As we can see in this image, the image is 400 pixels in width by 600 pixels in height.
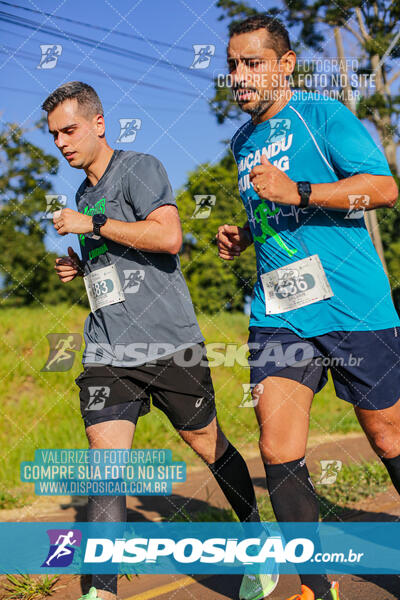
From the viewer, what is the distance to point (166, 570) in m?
3.50

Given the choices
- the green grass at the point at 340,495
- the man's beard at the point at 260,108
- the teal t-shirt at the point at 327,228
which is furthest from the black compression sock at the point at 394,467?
the green grass at the point at 340,495

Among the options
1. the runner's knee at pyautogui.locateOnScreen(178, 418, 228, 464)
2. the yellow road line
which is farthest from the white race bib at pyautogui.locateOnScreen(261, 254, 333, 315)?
A: the yellow road line

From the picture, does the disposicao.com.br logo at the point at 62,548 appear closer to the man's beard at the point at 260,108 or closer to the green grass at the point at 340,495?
the green grass at the point at 340,495

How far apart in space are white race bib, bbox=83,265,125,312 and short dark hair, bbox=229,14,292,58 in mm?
1176

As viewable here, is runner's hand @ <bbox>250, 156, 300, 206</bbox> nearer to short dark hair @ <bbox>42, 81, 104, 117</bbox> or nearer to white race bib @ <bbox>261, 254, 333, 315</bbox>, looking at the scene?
white race bib @ <bbox>261, 254, 333, 315</bbox>

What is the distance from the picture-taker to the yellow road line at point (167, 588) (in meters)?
3.17

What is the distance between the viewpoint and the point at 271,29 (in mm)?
2752

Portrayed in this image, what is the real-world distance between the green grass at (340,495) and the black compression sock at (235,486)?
1133mm

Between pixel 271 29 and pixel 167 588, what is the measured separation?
8.70 ft

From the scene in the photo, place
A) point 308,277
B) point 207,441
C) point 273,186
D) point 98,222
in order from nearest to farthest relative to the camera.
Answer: point 273,186, point 308,277, point 98,222, point 207,441

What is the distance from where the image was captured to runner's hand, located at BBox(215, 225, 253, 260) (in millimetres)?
3236

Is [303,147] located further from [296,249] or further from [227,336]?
[227,336]

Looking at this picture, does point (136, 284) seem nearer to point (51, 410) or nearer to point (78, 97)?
point (78, 97)

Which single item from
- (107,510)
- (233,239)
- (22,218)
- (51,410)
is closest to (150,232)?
(233,239)
